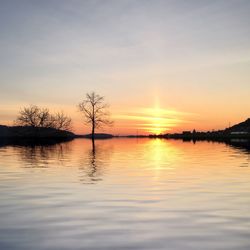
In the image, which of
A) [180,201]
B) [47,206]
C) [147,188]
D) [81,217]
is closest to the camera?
[81,217]

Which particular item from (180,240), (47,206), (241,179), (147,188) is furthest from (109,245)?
(241,179)

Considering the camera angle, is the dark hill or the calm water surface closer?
the calm water surface

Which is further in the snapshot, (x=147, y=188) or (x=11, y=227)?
(x=147, y=188)

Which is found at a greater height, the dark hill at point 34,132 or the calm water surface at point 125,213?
the dark hill at point 34,132

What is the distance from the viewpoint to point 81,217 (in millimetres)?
10914

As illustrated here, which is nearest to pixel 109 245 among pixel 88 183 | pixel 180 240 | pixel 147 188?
pixel 180 240

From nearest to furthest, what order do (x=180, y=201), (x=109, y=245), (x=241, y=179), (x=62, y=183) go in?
(x=109, y=245) < (x=180, y=201) < (x=62, y=183) < (x=241, y=179)

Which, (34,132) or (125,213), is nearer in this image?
(125,213)

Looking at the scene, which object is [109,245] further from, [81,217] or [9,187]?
[9,187]

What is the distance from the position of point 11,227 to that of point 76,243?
2490 mm

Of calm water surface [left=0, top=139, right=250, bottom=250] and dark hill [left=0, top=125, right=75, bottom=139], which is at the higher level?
dark hill [left=0, top=125, right=75, bottom=139]

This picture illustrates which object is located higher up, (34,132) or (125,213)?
(34,132)

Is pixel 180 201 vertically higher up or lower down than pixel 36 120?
lower down

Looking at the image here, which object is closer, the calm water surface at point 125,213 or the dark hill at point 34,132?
the calm water surface at point 125,213
